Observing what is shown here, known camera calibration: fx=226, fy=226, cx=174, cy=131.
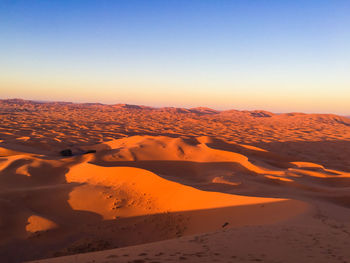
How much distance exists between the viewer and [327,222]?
4043mm

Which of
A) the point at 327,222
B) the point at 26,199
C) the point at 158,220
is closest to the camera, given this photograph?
the point at 327,222

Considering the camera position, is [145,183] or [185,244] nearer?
[185,244]

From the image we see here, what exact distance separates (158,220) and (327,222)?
331 centimetres

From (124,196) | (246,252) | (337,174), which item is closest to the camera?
(246,252)

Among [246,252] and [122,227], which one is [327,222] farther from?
[122,227]

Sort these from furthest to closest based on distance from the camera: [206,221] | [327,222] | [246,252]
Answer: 1. [206,221]
2. [327,222]
3. [246,252]

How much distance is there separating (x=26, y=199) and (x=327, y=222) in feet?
22.3

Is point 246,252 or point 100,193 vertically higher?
point 246,252

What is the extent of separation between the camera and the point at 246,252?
259 centimetres

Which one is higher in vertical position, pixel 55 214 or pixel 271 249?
pixel 271 249

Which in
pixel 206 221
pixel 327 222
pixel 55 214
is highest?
pixel 327 222

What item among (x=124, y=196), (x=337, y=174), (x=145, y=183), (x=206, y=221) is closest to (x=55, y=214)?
(x=124, y=196)

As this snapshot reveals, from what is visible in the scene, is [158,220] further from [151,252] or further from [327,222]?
[327,222]

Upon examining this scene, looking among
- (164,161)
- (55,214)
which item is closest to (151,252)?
(55,214)
